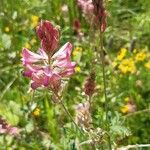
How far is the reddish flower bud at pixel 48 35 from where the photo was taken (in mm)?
1566

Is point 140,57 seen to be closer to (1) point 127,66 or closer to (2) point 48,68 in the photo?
(1) point 127,66

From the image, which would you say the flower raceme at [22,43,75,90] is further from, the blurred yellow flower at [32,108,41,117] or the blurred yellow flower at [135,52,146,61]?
→ the blurred yellow flower at [135,52,146,61]

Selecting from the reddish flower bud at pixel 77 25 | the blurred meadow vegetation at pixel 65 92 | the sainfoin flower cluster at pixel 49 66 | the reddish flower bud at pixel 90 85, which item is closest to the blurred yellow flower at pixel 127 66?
the blurred meadow vegetation at pixel 65 92

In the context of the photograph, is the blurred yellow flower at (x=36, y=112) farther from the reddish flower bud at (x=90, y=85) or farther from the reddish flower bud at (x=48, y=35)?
the reddish flower bud at (x=48, y=35)

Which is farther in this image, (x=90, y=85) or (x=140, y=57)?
(x=140, y=57)

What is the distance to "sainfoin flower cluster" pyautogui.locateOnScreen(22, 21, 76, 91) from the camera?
1631 millimetres

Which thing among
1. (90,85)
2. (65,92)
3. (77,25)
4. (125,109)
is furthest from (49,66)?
(77,25)

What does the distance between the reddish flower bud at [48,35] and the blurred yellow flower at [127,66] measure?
214 cm

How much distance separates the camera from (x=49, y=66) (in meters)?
1.68

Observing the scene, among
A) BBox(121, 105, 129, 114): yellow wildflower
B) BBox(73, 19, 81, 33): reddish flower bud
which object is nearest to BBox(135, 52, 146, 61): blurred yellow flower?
BBox(73, 19, 81, 33): reddish flower bud

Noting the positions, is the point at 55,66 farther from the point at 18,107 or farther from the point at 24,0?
the point at 18,107

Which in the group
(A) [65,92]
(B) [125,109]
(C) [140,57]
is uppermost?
(C) [140,57]

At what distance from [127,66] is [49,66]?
2111 millimetres

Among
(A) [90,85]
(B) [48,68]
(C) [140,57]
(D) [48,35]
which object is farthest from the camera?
(C) [140,57]
